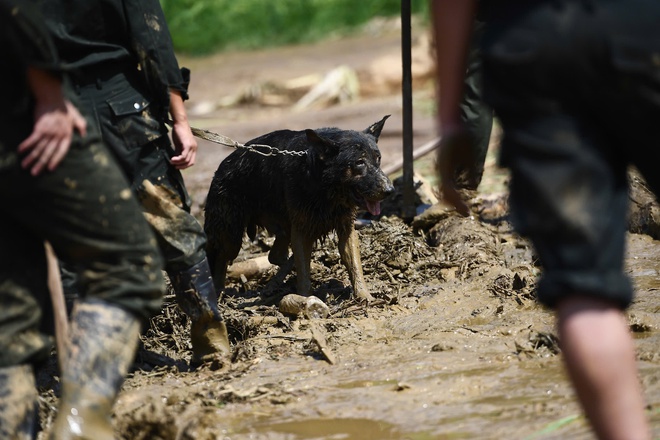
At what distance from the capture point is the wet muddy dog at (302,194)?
245 inches

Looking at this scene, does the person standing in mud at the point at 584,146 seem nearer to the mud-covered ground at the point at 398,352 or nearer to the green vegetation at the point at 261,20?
the mud-covered ground at the point at 398,352

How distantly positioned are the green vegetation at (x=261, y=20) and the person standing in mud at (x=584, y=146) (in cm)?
2119

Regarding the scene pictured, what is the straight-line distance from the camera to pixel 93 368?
283 centimetres

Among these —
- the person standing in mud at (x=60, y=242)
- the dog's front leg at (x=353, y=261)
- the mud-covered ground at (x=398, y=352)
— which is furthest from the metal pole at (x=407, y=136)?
the person standing in mud at (x=60, y=242)

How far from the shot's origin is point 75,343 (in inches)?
112

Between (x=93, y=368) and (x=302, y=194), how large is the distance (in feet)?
11.7

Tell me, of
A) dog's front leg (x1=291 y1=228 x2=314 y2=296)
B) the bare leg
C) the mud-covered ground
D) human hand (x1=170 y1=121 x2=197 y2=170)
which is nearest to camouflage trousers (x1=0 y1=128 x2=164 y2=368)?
the mud-covered ground

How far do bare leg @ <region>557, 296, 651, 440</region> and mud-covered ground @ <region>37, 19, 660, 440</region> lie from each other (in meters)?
1.02

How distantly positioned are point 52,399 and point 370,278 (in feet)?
8.81

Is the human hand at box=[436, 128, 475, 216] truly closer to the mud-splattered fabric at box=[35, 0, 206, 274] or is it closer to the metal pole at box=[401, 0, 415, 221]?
the mud-splattered fabric at box=[35, 0, 206, 274]

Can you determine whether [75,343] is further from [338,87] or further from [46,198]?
[338,87]

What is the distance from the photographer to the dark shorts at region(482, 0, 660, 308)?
2.23 meters

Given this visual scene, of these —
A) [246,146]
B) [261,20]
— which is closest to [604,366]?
[246,146]

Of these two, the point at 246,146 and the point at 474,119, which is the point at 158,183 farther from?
the point at 474,119
